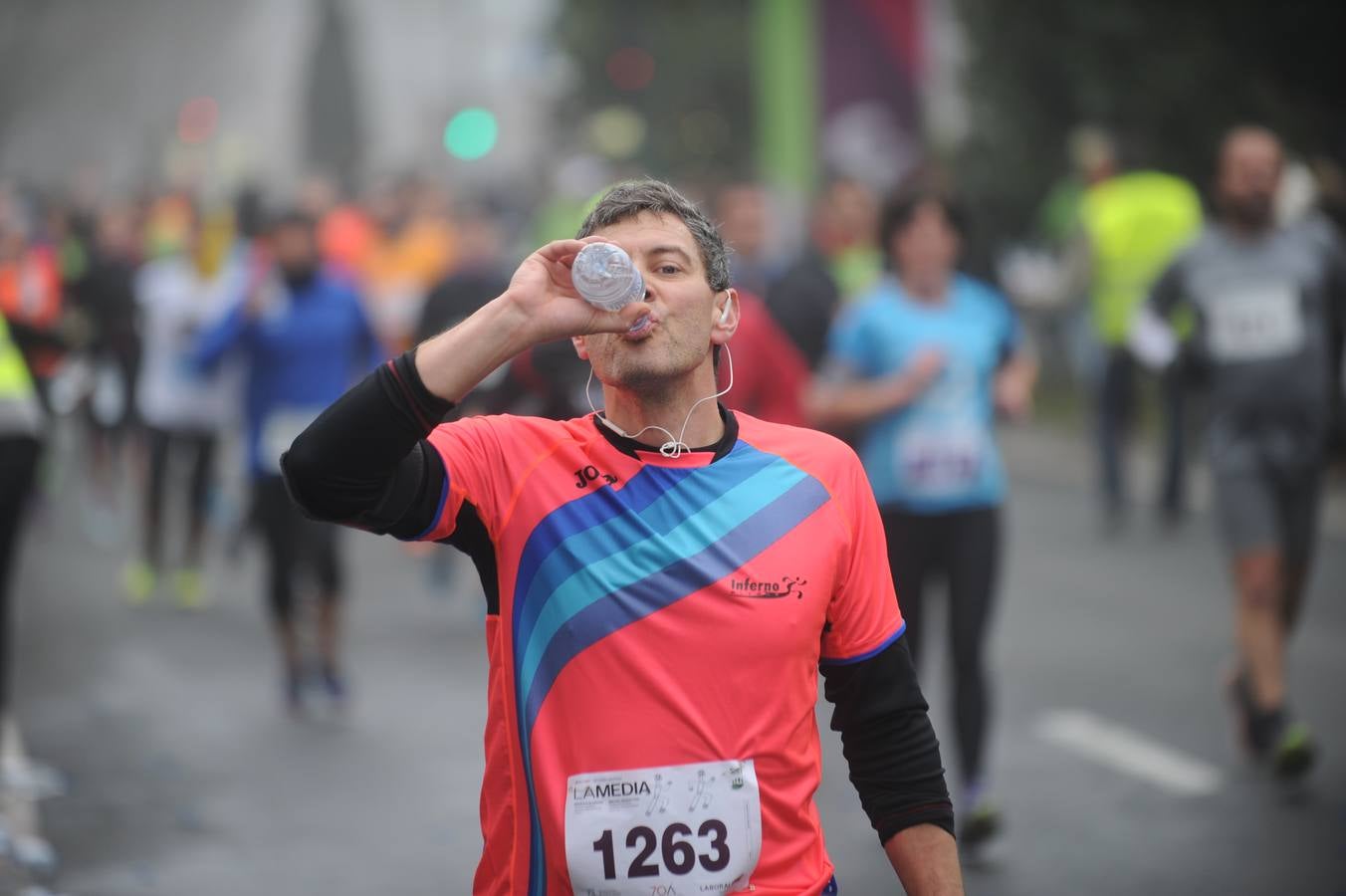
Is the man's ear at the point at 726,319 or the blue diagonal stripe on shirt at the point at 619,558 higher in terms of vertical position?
the man's ear at the point at 726,319

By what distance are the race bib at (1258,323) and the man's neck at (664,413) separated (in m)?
4.46

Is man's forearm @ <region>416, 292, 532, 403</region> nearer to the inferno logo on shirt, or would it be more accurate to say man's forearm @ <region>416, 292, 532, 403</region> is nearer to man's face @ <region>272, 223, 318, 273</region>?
the inferno logo on shirt

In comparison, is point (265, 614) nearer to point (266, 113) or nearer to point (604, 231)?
point (604, 231)

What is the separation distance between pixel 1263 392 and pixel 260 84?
5861 centimetres

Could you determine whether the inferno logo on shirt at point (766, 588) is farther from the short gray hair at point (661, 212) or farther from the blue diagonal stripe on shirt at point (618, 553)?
the short gray hair at point (661, 212)

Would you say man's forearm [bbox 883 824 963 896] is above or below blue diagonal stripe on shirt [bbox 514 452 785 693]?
below

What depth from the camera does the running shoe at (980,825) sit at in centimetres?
611

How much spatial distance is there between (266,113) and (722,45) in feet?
90.7

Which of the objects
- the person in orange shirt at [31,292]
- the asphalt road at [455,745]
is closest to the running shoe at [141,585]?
the asphalt road at [455,745]

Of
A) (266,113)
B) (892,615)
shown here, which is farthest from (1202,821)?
(266,113)

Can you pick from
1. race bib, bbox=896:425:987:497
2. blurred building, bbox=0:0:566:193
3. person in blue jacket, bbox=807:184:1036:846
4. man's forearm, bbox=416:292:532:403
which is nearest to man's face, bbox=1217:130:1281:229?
person in blue jacket, bbox=807:184:1036:846

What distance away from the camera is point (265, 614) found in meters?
10.5

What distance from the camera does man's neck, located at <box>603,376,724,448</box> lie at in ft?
9.77

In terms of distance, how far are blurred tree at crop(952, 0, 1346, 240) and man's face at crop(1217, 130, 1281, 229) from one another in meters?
6.31
